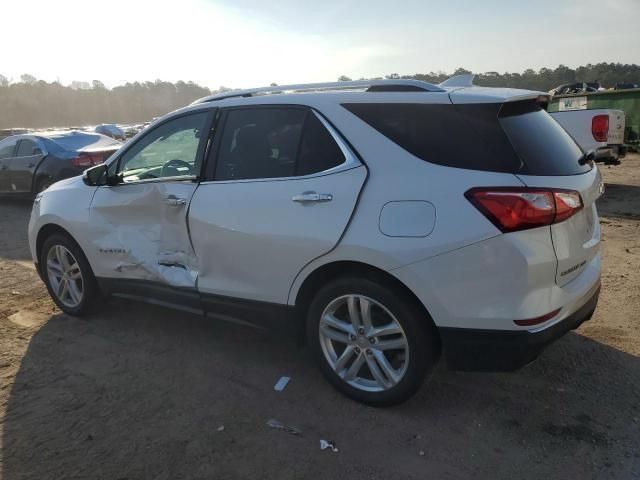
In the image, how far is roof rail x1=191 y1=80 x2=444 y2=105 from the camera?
312 centimetres

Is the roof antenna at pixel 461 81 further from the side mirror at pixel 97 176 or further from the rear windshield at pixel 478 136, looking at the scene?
the side mirror at pixel 97 176

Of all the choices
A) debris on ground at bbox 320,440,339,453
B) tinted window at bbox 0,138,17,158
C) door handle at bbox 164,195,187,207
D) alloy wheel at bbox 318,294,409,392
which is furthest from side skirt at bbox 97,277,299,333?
tinted window at bbox 0,138,17,158

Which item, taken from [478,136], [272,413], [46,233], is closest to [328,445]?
[272,413]

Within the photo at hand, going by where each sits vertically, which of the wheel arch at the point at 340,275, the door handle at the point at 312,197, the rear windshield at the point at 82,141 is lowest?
the wheel arch at the point at 340,275

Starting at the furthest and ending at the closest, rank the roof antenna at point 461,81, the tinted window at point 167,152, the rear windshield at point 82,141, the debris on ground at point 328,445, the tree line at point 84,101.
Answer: the tree line at point 84,101
the rear windshield at point 82,141
the tinted window at point 167,152
the roof antenna at point 461,81
the debris on ground at point 328,445

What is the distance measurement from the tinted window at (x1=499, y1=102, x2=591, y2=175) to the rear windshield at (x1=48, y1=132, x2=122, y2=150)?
9.45 meters

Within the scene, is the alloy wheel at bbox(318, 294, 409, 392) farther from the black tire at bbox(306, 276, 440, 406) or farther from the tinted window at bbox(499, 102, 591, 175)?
the tinted window at bbox(499, 102, 591, 175)

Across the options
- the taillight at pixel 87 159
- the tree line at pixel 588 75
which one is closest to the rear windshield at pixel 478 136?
the taillight at pixel 87 159

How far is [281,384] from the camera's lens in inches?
135

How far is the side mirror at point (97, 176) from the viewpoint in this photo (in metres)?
4.27

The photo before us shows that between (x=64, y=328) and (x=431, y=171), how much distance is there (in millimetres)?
3410

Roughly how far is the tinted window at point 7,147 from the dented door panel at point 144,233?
8091 millimetres

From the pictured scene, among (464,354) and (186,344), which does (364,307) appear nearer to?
(464,354)

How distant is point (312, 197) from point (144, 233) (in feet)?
5.29
